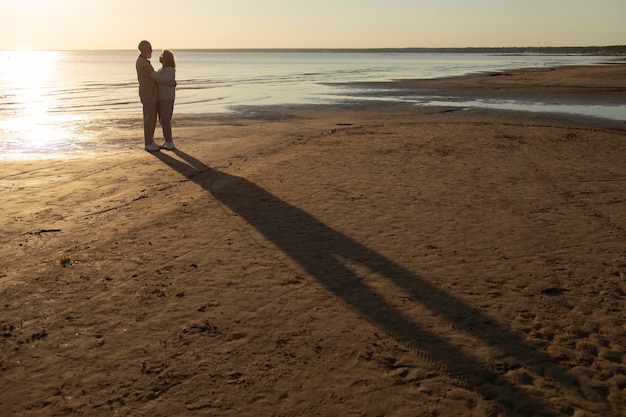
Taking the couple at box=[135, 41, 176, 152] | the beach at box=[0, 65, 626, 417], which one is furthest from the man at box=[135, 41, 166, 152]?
the beach at box=[0, 65, 626, 417]

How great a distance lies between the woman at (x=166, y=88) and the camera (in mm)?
10703

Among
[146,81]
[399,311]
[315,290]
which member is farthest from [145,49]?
[399,311]

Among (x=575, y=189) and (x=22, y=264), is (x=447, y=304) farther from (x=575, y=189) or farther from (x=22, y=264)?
(x=575, y=189)

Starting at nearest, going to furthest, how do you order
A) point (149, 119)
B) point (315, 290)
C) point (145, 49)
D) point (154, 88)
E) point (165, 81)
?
point (315, 290)
point (145, 49)
point (165, 81)
point (154, 88)
point (149, 119)

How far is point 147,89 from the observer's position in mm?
10852

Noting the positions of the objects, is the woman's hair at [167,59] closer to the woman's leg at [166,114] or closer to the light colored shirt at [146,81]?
the light colored shirt at [146,81]

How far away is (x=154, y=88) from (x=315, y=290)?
26.9 feet

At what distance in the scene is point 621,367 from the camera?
130 inches

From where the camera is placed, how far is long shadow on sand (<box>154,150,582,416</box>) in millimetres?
3107

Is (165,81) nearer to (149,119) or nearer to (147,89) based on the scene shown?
(147,89)

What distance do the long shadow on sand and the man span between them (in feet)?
15.7

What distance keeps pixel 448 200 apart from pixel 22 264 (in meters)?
5.30

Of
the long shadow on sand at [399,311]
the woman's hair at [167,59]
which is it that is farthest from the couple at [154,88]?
the long shadow on sand at [399,311]

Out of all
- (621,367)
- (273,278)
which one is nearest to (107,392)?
(273,278)
